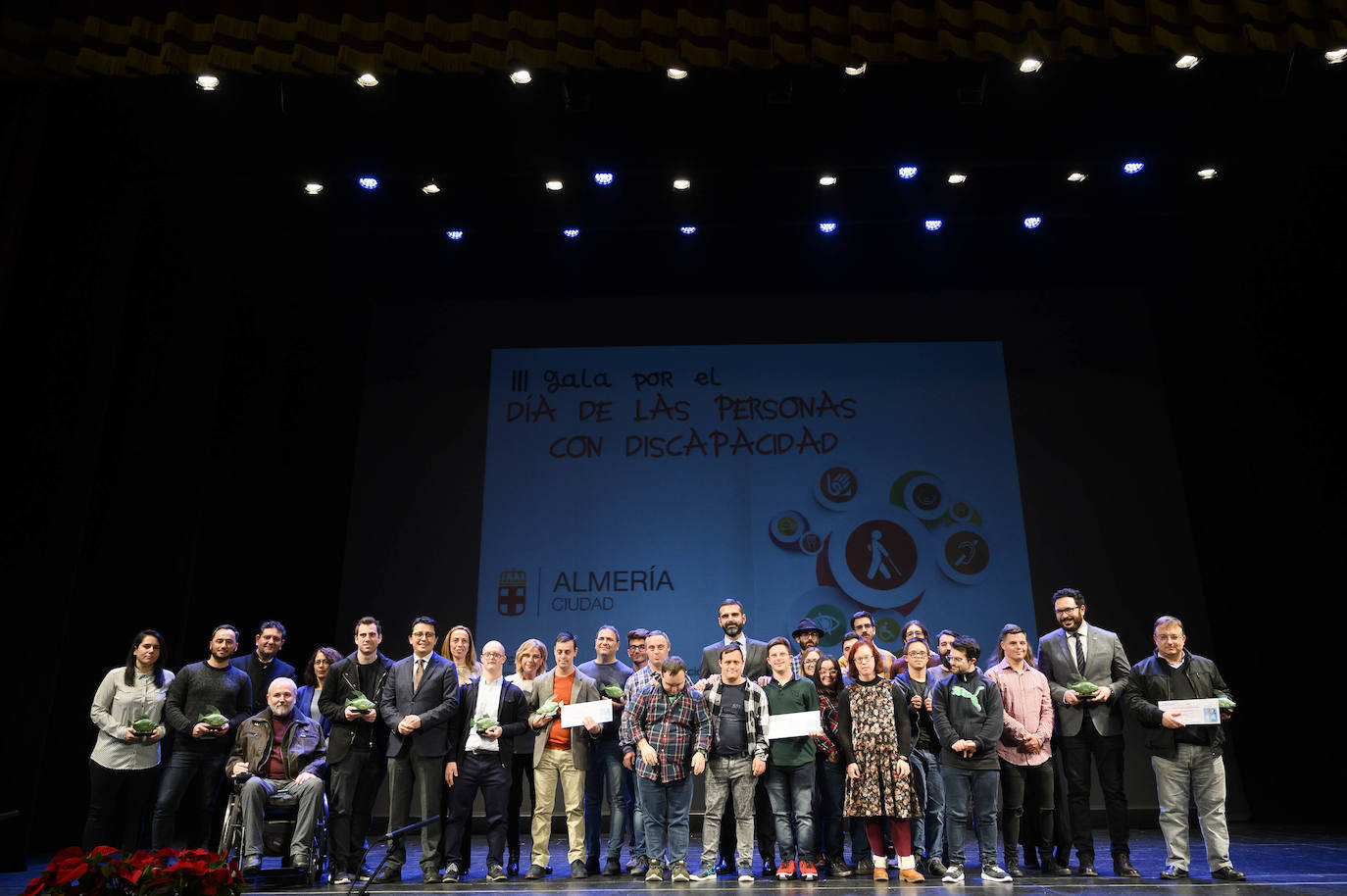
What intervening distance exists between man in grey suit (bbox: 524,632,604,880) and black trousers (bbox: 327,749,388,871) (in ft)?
3.37

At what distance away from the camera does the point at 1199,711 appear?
572 cm

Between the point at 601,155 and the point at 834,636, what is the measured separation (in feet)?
15.7

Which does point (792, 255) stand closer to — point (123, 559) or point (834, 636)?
point (834, 636)

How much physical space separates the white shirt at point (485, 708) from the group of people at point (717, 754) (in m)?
0.01

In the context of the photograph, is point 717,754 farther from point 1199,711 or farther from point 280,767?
point 1199,711

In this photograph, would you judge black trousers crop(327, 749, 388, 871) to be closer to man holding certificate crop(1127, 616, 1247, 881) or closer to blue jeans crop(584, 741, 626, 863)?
blue jeans crop(584, 741, 626, 863)

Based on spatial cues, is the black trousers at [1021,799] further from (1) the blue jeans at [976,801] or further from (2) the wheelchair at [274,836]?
(2) the wheelchair at [274,836]

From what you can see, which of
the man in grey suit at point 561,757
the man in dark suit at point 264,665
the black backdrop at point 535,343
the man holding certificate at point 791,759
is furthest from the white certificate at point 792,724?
the black backdrop at point 535,343

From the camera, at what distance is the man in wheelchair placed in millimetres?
5707

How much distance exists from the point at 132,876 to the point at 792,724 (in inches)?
160

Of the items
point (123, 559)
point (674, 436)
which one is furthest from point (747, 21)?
point (123, 559)

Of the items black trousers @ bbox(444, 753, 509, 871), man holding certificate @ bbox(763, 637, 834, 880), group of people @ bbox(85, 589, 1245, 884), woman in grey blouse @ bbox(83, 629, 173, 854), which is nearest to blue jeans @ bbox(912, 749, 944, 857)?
group of people @ bbox(85, 589, 1245, 884)

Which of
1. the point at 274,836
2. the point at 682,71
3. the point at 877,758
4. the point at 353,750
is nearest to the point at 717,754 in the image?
the point at 877,758

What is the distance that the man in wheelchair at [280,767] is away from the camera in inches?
225
